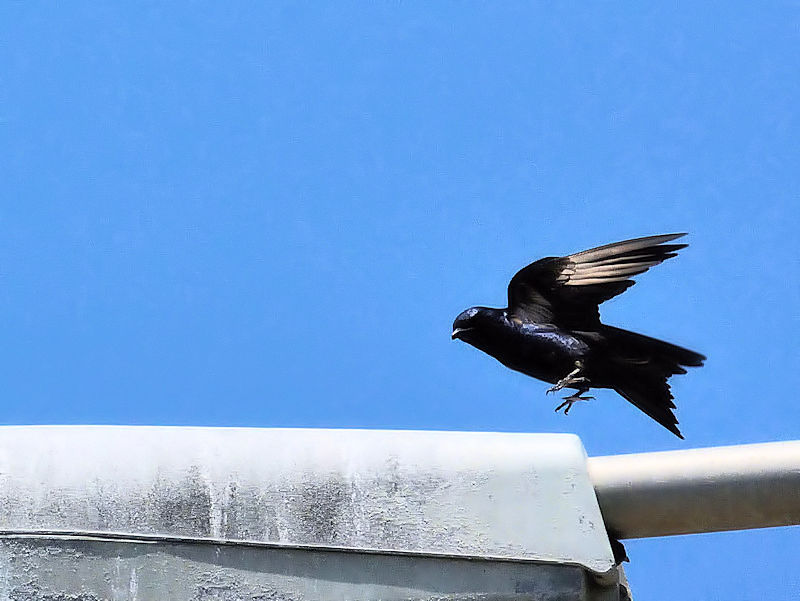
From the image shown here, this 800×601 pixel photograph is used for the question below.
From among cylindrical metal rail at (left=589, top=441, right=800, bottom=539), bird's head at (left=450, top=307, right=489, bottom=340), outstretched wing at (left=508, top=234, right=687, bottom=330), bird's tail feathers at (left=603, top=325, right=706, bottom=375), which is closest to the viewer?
cylindrical metal rail at (left=589, top=441, right=800, bottom=539)

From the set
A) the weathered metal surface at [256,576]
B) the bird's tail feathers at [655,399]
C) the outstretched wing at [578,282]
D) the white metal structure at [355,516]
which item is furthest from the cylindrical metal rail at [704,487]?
the outstretched wing at [578,282]

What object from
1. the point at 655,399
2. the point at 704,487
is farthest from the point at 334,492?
the point at 655,399

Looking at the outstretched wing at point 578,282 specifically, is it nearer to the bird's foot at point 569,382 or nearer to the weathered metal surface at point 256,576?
the bird's foot at point 569,382

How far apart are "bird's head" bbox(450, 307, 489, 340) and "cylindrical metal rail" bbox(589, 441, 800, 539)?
1.57m

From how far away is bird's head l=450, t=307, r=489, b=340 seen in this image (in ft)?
19.9

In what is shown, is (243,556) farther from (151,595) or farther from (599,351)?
(599,351)

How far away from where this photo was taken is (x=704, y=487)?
14.9ft

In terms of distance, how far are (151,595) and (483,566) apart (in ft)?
4.02

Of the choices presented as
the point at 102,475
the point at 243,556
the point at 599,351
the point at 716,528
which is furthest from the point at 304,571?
the point at 599,351

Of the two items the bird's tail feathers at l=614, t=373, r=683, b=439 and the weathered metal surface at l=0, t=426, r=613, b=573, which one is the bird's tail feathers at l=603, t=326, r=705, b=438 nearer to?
the bird's tail feathers at l=614, t=373, r=683, b=439

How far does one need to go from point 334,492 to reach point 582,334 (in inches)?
73.9

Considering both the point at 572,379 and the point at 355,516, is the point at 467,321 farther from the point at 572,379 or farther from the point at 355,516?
the point at 355,516

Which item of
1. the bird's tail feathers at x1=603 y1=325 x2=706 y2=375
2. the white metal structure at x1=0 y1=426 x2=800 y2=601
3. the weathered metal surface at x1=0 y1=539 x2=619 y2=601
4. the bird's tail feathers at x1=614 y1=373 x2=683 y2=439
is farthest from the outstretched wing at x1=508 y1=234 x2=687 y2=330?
the weathered metal surface at x1=0 y1=539 x2=619 y2=601

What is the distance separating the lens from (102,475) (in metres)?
4.62
